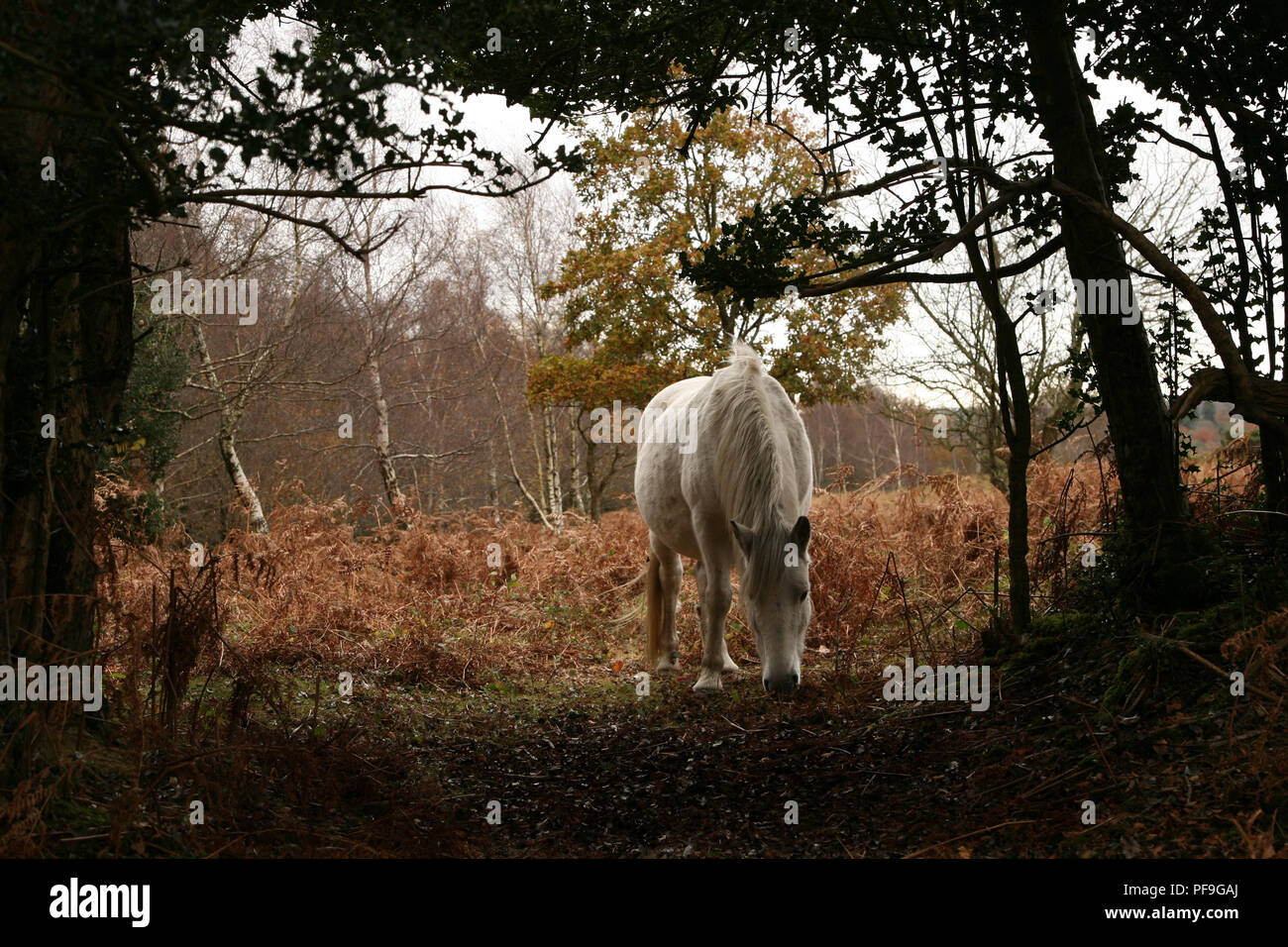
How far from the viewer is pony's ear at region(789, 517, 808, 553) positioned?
5569 mm

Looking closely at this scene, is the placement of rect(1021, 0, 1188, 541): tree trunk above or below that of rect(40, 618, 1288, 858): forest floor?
above

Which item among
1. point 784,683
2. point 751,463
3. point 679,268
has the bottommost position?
point 784,683

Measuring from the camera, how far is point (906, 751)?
4.65 meters

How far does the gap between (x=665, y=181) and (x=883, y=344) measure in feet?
17.6

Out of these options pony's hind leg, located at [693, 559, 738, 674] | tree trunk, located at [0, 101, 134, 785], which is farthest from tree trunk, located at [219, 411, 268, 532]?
tree trunk, located at [0, 101, 134, 785]

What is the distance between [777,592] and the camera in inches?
218

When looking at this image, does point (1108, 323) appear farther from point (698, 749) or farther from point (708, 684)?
point (708, 684)

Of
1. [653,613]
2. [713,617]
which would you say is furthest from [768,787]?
[653,613]

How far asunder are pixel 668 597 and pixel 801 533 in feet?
8.42

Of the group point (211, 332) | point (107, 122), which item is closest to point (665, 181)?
point (211, 332)

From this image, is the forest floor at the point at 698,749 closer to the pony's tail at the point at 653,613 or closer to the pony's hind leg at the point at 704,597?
the pony's hind leg at the point at 704,597

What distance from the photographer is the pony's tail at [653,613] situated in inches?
307

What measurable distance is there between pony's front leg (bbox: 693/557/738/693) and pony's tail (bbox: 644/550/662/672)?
96cm

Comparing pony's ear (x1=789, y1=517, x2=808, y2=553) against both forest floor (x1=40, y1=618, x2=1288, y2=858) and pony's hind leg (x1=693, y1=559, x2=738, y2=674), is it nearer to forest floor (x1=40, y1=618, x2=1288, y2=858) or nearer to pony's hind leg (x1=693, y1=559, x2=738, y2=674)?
forest floor (x1=40, y1=618, x2=1288, y2=858)
